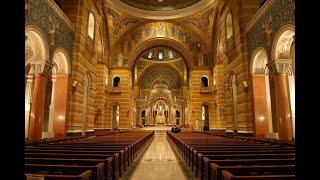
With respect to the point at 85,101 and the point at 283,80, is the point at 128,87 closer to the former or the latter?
the point at 85,101

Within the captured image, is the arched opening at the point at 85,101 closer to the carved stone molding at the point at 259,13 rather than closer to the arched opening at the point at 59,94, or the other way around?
the arched opening at the point at 59,94

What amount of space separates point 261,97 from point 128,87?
15767 millimetres

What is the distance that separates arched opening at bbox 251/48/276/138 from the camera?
A: 436 inches

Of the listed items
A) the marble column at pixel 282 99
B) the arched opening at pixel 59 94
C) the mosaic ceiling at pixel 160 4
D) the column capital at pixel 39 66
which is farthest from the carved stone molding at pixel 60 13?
the mosaic ceiling at pixel 160 4

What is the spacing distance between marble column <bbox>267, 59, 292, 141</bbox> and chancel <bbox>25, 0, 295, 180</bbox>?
1.6 inches

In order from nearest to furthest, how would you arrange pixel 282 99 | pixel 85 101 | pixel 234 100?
pixel 282 99 → pixel 234 100 → pixel 85 101

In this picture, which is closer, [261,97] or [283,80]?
[283,80]

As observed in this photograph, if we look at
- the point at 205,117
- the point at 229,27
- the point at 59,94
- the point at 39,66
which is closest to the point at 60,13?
the point at 39,66

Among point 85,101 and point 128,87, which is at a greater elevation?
point 128,87

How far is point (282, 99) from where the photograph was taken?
9.53 metres

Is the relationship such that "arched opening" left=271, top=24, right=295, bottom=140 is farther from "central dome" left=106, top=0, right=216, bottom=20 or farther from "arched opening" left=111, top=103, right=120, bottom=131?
"arched opening" left=111, top=103, right=120, bottom=131
